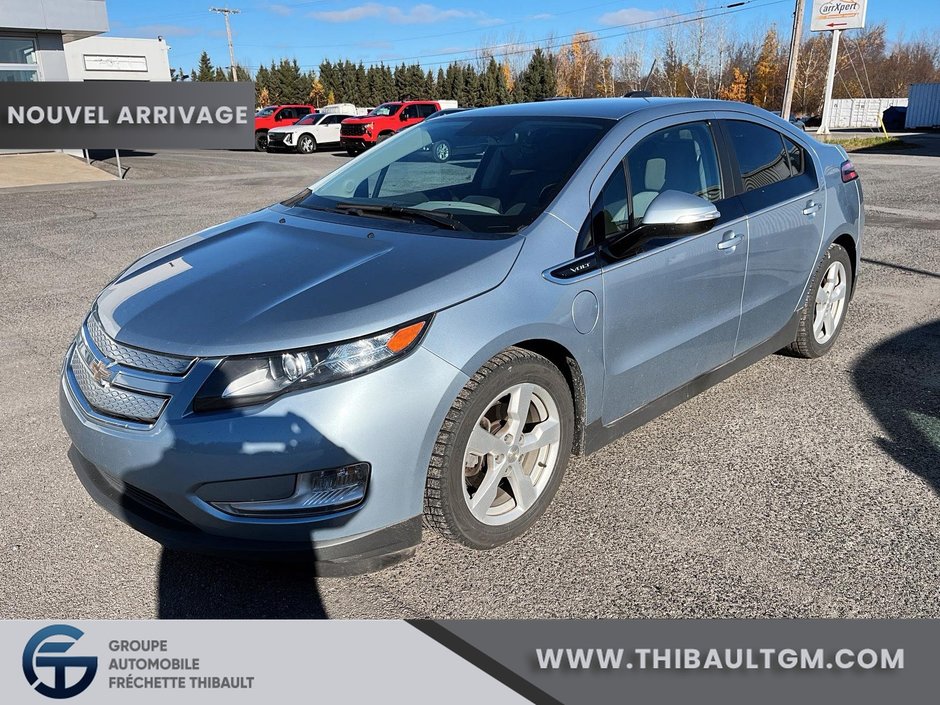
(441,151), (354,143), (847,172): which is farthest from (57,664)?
(354,143)

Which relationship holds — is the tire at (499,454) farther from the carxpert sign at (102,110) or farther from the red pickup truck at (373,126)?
the red pickup truck at (373,126)

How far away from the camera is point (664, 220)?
3.26 meters

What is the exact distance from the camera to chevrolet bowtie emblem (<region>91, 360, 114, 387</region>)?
2.75 metres

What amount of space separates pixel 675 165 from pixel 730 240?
46cm

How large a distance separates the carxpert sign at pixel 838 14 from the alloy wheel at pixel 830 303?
38.7m

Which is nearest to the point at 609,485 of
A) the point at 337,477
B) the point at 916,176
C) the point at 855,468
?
the point at 855,468

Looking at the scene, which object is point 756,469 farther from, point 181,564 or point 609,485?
point 181,564

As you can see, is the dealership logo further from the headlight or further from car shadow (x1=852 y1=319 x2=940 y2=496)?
car shadow (x1=852 y1=319 x2=940 y2=496)

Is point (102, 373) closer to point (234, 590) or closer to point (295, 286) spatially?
point (295, 286)

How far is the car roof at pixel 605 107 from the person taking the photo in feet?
12.5

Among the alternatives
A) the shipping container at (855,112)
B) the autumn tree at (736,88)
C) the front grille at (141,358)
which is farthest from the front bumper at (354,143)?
the autumn tree at (736,88)

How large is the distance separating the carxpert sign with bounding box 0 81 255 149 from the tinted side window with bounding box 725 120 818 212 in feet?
59.1

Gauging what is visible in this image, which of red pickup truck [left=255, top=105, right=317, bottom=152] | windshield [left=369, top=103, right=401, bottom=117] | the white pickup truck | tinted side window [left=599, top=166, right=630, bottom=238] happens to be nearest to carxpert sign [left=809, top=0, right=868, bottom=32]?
windshield [left=369, top=103, right=401, bottom=117]

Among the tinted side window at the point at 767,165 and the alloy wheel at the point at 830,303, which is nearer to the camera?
the tinted side window at the point at 767,165
